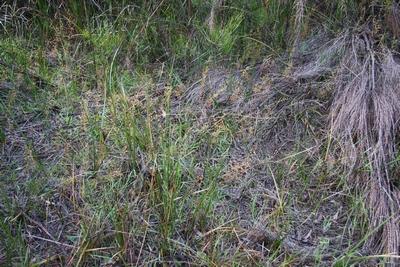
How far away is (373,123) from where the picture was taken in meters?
2.04

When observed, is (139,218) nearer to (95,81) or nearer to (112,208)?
(112,208)

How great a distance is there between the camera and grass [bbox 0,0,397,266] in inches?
64.8

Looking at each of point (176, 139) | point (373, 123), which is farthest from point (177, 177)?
point (373, 123)

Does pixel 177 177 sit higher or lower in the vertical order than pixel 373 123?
lower

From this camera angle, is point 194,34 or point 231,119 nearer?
point 231,119

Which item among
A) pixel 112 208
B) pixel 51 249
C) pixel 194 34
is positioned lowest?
pixel 51 249

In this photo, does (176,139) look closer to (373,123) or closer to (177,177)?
(177,177)

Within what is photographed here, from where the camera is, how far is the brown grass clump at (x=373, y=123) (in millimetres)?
1734

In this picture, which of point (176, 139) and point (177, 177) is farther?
point (176, 139)

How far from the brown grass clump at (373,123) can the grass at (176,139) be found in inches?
1.3

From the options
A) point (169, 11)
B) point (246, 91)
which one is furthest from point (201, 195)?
point (169, 11)

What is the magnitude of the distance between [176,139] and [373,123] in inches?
32.3

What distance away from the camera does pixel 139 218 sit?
1.67 meters

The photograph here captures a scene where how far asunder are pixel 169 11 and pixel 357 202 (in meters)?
1.58
